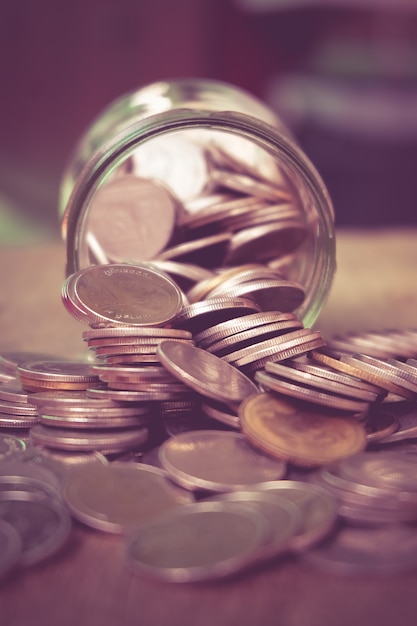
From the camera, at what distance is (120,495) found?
0.97 m

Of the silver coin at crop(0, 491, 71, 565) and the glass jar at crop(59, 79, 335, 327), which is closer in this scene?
the silver coin at crop(0, 491, 71, 565)

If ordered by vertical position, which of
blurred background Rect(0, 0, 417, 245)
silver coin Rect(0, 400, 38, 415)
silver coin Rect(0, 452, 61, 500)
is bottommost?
silver coin Rect(0, 452, 61, 500)

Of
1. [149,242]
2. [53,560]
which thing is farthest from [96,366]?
[149,242]

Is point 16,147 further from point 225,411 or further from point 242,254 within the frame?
point 225,411

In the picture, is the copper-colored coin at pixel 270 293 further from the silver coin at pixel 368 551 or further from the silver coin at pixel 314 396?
the silver coin at pixel 368 551

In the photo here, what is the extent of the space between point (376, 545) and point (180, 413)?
0.39 m

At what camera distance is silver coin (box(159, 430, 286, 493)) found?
0.98 metres

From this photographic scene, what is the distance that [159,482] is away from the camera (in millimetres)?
1006

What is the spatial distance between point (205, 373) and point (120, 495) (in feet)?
0.75

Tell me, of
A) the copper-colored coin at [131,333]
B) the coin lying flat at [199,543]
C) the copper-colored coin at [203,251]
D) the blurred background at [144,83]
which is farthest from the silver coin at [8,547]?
the blurred background at [144,83]

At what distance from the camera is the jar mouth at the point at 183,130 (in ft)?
4.47

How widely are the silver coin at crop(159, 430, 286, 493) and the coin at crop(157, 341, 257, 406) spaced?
6 centimetres

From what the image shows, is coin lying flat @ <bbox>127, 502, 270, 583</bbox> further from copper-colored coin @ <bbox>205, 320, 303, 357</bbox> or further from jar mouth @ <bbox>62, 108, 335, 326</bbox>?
jar mouth @ <bbox>62, 108, 335, 326</bbox>

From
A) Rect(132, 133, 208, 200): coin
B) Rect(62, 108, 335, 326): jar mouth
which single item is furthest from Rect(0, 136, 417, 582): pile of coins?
Rect(132, 133, 208, 200): coin
